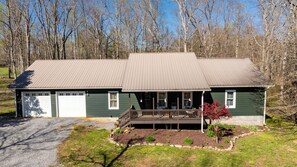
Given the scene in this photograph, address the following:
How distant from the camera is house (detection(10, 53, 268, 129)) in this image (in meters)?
14.6

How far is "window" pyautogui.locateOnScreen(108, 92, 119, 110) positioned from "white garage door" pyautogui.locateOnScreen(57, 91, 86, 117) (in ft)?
6.63

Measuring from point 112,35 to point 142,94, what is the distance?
93.0 feet

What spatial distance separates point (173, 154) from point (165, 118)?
3.39 meters

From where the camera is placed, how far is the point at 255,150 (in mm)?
10281

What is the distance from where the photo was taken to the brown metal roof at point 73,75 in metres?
15.4

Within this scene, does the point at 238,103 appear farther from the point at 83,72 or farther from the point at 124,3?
the point at 124,3

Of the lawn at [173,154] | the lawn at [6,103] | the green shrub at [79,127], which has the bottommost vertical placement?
the lawn at [173,154]

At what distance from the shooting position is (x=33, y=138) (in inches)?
450

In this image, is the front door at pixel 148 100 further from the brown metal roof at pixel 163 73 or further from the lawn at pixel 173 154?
the lawn at pixel 173 154

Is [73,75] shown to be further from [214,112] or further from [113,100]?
[214,112]

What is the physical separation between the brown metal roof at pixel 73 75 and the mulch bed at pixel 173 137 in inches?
171

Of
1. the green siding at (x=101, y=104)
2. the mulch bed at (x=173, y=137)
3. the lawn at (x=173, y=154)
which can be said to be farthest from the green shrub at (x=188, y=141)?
the green siding at (x=101, y=104)

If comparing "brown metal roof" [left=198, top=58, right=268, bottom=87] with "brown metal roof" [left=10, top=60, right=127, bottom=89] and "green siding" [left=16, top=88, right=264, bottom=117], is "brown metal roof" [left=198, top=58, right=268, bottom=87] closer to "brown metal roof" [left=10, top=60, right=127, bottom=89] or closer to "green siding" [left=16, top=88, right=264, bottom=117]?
"green siding" [left=16, top=88, right=264, bottom=117]

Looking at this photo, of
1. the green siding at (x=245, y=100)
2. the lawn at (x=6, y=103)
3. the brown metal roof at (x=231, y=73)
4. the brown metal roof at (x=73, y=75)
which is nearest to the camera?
the brown metal roof at (x=231, y=73)
